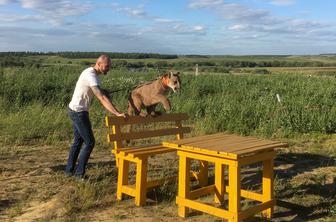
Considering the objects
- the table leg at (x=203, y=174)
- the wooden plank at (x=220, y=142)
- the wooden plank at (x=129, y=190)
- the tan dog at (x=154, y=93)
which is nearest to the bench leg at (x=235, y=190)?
the wooden plank at (x=220, y=142)

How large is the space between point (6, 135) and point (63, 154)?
1.91 metres

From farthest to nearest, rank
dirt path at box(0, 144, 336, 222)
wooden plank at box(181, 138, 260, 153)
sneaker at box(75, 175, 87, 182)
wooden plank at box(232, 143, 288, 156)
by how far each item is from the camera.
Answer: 1. sneaker at box(75, 175, 87, 182)
2. dirt path at box(0, 144, 336, 222)
3. wooden plank at box(181, 138, 260, 153)
4. wooden plank at box(232, 143, 288, 156)

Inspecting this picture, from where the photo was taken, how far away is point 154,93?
6344 mm

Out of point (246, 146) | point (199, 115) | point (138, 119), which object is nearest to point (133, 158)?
point (138, 119)

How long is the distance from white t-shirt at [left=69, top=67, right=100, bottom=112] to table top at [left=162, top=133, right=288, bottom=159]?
4.57 ft

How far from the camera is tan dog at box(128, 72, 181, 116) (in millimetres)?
6305

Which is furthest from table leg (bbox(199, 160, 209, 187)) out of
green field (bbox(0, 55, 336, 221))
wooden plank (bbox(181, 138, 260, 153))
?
wooden plank (bbox(181, 138, 260, 153))

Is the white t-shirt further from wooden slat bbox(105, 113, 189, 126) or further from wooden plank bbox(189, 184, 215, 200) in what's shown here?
wooden plank bbox(189, 184, 215, 200)

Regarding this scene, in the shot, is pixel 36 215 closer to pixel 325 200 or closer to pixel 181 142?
pixel 181 142

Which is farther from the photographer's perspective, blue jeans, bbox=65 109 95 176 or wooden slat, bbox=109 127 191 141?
blue jeans, bbox=65 109 95 176

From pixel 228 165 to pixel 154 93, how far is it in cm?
215

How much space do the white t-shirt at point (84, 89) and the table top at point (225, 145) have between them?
4.57 feet

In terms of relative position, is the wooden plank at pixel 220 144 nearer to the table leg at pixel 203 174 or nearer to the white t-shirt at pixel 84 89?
the table leg at pixel 203 174

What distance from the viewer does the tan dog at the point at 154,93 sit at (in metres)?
6.30
